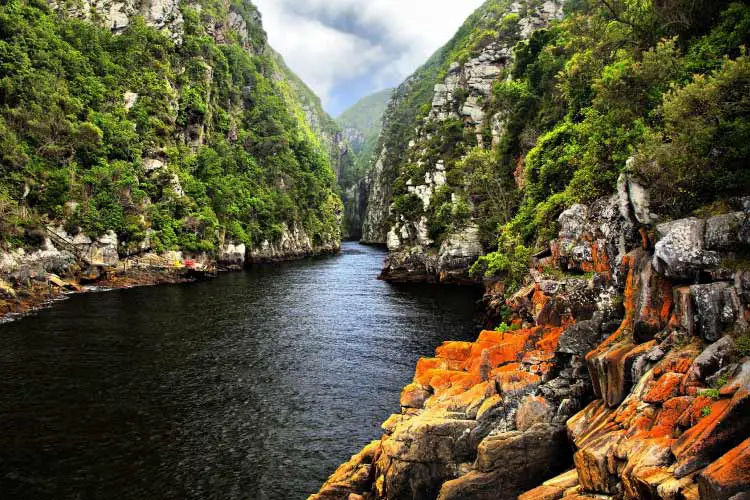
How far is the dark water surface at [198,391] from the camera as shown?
763 inches

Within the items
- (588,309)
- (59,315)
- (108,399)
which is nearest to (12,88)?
(59,315)

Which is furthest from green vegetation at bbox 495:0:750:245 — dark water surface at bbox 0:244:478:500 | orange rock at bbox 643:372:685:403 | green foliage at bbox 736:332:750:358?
dark water surface at bbox 0:244:478:500

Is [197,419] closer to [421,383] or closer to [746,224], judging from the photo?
[421,383]

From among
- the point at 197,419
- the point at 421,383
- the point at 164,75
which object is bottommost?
the point at 197,419

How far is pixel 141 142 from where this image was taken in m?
77.0

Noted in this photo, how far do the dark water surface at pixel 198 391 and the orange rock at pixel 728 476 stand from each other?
14425 millimetres

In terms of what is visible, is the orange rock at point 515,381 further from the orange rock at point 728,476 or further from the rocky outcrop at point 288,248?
the rocky outcrop at point 288,248

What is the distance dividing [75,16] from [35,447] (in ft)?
293

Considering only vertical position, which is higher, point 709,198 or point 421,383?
point 709,198

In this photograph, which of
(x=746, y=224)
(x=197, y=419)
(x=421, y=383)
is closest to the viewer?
(x=746, y=224)

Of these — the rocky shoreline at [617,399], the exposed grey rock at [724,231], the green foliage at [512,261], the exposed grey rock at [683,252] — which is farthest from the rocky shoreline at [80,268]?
the exposed grey rock at [724,231]

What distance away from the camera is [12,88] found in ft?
205

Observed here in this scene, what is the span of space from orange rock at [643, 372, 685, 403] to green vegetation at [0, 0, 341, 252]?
62.4 meters

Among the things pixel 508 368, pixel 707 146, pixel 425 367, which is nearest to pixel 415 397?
pixel 425 367
